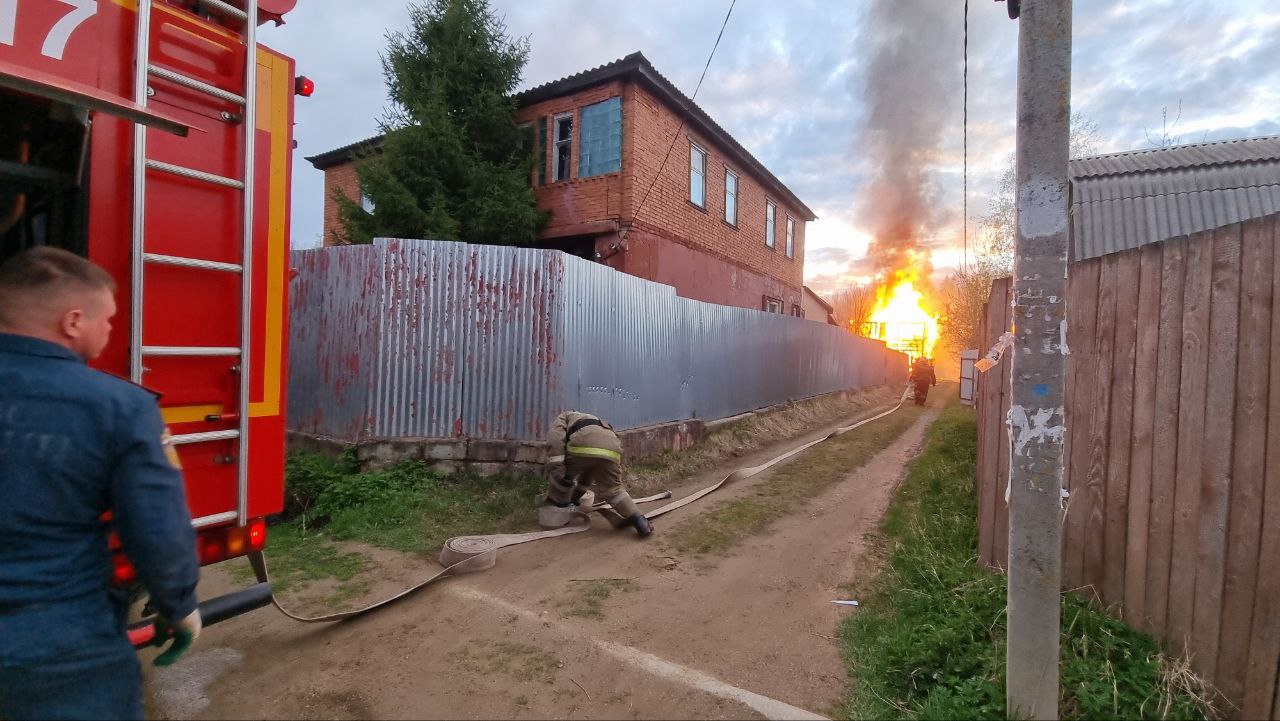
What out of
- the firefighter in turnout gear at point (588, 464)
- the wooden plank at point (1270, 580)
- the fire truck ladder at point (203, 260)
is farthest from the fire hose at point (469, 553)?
the wooden plank at point (1270, 580)

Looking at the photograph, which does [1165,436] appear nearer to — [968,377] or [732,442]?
[968,377]

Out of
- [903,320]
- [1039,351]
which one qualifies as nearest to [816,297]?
[903,320]

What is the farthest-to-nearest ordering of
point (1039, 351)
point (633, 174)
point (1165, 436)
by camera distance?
point (633, 174)
point (1165, 436)
point (1039, 351)

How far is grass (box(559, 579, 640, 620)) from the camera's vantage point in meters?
3.84

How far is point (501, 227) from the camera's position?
11711mm

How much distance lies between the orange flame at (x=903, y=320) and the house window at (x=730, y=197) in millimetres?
9343

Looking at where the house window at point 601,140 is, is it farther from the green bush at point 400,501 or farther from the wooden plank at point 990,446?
the wooden plank at point 990,446

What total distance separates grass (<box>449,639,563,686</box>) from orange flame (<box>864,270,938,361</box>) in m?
21.9

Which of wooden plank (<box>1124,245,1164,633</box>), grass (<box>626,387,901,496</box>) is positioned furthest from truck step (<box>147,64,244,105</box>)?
grass (<box>626,387,901,496</box>)

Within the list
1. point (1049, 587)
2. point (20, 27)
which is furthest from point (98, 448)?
point (1049, 587)

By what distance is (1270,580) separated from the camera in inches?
100

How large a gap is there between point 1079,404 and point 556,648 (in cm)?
338

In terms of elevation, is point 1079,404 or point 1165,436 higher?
point 1079,404

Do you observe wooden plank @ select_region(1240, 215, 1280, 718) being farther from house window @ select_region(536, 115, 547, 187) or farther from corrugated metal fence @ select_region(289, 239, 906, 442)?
house window @ select_region(536, 115, 547, 187)
